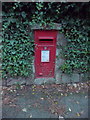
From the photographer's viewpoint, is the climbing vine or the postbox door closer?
the climbing vine

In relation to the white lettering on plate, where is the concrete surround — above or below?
below

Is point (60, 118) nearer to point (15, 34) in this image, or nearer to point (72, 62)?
point (72, 62)

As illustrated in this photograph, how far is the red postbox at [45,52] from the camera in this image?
10.3 feet

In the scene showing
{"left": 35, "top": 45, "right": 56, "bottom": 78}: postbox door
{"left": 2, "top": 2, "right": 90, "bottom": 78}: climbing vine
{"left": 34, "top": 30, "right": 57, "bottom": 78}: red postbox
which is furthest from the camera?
{"left": 35, "top": 45, "right": 56, "bottom": 78}: postbox door

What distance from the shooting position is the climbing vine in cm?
290

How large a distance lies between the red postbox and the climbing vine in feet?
0.53

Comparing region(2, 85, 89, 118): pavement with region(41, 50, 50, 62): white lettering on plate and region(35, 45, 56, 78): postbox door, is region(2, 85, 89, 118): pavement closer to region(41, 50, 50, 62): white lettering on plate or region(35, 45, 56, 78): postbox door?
region(35, 45, 56, 78): postbox door

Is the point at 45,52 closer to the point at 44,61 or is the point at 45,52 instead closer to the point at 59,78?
the point at 44,61

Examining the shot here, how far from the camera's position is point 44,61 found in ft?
11.0

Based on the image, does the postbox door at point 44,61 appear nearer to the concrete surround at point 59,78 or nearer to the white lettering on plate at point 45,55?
the white lettering on plate at point 45,55

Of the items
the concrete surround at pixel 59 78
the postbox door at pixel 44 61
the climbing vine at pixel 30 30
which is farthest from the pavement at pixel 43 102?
the climbing vine at pixel 30 30

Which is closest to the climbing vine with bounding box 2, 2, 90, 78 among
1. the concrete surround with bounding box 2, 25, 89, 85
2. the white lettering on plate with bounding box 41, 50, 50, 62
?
the concrete surround with bounding box 2, 25, 89, 85

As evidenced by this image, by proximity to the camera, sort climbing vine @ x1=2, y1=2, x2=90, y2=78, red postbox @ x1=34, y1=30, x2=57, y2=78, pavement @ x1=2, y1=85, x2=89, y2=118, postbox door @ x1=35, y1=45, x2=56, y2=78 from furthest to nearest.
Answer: postbox door @ x1=35, y1=45, x2=56, y2=78, red postbox @ x1=34, y1=30, x2=57, y2=78, climbing vine @ x1=2, y1=2, x2=90, y2=78, pavement @ x1=2, y1=85, x2=89, y2=118

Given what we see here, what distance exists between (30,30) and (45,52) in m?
0.68
